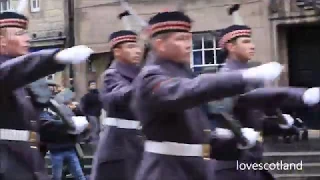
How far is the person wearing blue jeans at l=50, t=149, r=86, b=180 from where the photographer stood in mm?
9969

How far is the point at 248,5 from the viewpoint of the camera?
779 inches

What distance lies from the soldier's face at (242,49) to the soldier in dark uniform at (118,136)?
112cm

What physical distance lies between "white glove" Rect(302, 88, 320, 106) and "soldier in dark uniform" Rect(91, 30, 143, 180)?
2.40m

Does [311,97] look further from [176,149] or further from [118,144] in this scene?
[118,144]

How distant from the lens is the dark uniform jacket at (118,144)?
282 inches

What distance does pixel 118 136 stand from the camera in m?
7.22

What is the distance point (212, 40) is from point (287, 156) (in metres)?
8.36

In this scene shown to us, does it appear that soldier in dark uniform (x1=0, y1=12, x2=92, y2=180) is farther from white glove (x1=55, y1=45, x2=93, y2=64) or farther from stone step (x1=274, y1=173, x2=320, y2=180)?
stone step (x1=274, y1=173, x2=320, y2=180)

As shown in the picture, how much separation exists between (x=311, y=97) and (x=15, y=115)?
77.8 inches

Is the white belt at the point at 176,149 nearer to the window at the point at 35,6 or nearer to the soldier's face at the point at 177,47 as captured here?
the soldier's face at the point at 177,47

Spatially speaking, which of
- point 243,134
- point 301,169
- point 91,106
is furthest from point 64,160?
point 243,134

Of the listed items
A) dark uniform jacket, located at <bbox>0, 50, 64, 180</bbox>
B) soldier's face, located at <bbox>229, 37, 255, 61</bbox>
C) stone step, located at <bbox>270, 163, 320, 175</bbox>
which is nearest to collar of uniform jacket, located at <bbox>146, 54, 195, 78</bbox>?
dark uniform jacket, located at <bbox>0, 50, 64, 180</bbox>

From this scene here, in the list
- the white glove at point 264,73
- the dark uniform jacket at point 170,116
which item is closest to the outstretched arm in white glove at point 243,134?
the dark uniform jacket at point 170,116

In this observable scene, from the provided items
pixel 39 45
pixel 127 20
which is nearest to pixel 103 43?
pixel 39 45
